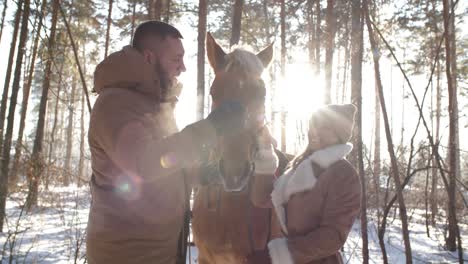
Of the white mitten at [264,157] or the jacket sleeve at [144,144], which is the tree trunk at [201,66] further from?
the jacket sleeve at [144,144]

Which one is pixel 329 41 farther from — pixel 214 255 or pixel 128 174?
pixel 128 174

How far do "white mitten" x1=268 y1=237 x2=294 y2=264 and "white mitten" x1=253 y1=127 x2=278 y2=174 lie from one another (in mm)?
411

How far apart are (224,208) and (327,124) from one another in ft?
2.92

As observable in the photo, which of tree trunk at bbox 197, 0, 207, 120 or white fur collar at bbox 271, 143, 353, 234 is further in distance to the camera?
tree trunk at bbox 197, 0, 207, 120

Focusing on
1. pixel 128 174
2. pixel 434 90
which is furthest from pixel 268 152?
pixel 434 90

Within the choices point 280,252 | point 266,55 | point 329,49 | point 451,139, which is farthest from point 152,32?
point 329,49

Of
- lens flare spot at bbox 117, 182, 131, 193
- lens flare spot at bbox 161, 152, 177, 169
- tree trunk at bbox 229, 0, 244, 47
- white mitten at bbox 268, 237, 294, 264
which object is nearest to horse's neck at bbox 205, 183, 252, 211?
white mitten at bbox 268, 237, 294, 264

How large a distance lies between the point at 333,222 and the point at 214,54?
134 centimetres

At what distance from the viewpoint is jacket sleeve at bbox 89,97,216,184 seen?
4.20ft

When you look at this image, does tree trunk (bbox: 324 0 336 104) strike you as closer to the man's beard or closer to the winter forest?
the winter forest

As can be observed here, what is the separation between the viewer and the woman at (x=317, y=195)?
188cm

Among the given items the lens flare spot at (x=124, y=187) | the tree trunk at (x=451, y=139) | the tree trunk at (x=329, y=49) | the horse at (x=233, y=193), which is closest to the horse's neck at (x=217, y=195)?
the horse at (x=233, y=193)

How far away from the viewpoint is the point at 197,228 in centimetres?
229

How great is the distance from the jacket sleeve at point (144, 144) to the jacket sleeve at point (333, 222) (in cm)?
92
